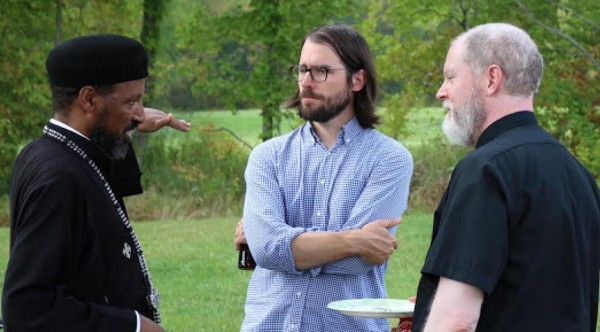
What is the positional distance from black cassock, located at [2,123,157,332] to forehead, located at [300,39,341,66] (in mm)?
1453

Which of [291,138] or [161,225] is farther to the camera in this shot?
[161,225]

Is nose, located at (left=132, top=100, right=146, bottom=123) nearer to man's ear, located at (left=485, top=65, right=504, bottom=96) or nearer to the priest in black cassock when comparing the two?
the priest in black cassock

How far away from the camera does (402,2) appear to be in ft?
85.5

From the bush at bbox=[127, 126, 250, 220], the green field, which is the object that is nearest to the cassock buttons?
the bush at bbox=[127, 126, 250, 220]

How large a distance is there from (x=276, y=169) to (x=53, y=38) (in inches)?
1017

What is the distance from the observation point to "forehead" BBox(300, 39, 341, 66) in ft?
18.3

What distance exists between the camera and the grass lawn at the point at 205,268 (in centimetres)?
1318

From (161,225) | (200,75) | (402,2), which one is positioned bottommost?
(161,225)

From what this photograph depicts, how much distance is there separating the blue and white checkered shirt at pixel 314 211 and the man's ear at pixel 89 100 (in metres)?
1.28

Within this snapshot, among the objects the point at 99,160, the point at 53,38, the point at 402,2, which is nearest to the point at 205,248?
the point at 402,2

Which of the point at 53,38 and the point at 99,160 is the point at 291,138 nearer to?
the point at 99,160

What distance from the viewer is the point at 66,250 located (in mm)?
3973

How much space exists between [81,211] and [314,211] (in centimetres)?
157

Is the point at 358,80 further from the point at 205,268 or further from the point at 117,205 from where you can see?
the point at 205,268
